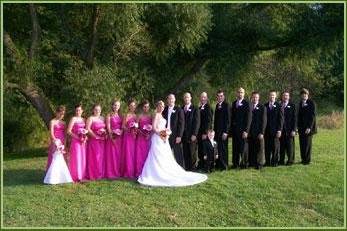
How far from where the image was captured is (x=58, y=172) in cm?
1161

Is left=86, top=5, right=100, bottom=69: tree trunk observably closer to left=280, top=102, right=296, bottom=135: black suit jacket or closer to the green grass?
the green grass

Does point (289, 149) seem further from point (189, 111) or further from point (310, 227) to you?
point (310, 227)

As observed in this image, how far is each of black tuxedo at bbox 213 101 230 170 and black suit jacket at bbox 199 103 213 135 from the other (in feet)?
0.85

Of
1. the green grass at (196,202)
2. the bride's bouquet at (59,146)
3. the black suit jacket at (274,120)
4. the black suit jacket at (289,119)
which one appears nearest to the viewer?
the green grass at (196,202)

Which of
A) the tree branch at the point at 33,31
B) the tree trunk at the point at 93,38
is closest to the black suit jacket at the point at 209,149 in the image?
the tree trunk at the point at 93,38

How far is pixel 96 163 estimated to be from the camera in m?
12.1

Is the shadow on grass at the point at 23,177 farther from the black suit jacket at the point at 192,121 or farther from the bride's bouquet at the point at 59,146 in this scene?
the black suit jacket at the point at 192,121

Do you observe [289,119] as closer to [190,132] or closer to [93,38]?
[190,132]

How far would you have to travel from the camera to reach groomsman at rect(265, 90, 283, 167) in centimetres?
1270

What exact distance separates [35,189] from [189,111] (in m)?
3.86

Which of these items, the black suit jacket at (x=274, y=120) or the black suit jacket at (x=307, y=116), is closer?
the black suit jacket at (x=274, y=120)

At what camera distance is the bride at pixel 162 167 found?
1130cm

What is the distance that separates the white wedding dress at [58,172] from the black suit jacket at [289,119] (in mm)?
5307

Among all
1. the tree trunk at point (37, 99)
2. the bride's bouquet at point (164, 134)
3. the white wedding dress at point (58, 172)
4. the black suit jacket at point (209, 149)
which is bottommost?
the white wedding dress at point (58, 172)
